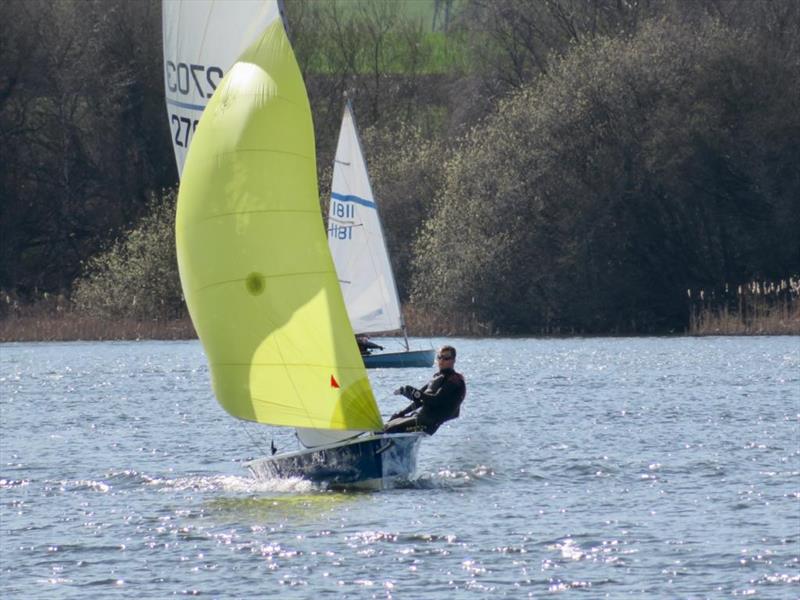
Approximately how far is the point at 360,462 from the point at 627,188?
31504 millimetres

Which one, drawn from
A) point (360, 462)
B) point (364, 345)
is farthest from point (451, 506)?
point (364, 345)

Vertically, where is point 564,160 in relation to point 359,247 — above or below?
above

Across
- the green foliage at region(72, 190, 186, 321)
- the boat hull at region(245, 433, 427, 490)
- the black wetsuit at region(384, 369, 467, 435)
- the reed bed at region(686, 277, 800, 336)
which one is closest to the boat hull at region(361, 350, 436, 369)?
the reed bed at region(686, 277, 800, 336)

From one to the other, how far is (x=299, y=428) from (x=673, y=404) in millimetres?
11437

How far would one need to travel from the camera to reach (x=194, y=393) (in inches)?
1342

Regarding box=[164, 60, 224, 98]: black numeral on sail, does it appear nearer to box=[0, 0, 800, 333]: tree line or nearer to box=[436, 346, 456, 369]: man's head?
box=[436, 346, 456, 369]: man's head

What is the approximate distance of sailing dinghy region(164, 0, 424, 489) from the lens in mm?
17141

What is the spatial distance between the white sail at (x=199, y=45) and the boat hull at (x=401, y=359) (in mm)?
15965

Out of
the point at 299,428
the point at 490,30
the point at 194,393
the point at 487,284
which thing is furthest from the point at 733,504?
the point at 490,30

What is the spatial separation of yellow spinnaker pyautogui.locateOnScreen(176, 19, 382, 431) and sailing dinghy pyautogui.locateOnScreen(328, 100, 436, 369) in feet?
58.7

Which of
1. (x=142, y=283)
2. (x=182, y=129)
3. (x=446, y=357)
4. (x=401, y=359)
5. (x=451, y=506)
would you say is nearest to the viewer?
(x=451, y=506)

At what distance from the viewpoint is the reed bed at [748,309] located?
4362 cm

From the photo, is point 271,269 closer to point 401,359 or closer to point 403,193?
point 401,359

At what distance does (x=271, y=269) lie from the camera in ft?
56.2
